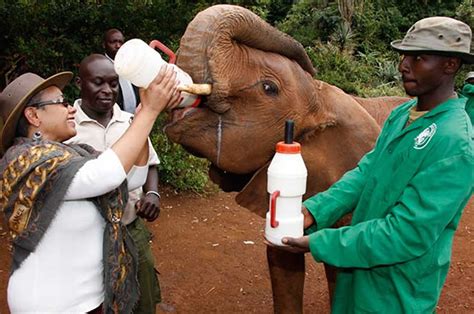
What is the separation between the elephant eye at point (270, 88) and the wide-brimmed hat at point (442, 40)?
32.2 inches

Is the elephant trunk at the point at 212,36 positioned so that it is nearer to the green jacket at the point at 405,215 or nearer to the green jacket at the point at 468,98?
the green jacket at the point at 405,215

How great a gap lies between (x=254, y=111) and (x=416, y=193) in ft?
3.31

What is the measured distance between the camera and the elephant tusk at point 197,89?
250 cm

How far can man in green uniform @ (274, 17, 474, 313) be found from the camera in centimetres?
213

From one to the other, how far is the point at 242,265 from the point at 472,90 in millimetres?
2949

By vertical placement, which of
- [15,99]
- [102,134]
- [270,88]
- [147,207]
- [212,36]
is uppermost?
[212,36]

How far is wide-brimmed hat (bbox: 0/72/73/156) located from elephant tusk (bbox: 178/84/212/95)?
1.74 feet

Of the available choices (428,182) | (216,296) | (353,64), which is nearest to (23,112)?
(428,182)

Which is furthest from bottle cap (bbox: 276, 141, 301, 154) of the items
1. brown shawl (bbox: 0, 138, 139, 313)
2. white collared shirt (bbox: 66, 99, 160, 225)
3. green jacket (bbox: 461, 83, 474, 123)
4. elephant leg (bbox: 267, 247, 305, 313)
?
green jacket (bbox: 461, 83, 474, 123)

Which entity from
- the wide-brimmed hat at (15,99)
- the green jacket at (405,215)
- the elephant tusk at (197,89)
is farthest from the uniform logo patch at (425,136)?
the wide-brimmed hat at (15,99)

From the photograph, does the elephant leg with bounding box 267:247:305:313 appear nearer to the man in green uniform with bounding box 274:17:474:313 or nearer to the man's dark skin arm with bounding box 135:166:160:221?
the man's dark skin arm with bounding box 135:166:160:221

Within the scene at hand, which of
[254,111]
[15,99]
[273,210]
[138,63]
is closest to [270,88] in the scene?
[254,111]

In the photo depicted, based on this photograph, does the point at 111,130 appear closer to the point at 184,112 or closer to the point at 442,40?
the point at 184,112

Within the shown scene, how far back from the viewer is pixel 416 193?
7.13 ft
